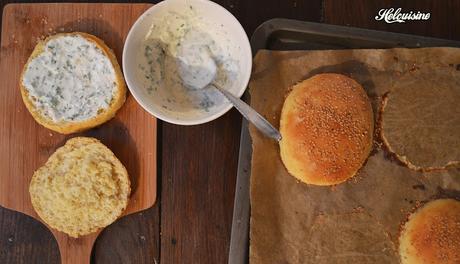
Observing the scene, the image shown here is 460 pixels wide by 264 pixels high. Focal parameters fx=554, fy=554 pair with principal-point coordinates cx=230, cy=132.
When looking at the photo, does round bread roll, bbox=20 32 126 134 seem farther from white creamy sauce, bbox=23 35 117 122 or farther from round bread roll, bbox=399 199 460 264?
round bread roll, bbox=399 199 460 264

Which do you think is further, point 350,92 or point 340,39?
point 340,39

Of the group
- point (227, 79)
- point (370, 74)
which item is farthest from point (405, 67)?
point (227, 79)

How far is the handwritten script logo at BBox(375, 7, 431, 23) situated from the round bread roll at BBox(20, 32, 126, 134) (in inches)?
29.7

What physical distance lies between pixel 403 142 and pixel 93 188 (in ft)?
2.71

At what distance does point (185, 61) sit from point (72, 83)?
1.02 feet

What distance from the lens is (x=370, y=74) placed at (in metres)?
1.46

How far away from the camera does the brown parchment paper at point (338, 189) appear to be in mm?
1422

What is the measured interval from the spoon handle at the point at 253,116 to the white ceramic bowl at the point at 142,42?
0.09ft

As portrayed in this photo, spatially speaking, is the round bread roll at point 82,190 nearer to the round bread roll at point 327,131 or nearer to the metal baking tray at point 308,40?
the metal baking tray at point 308,40

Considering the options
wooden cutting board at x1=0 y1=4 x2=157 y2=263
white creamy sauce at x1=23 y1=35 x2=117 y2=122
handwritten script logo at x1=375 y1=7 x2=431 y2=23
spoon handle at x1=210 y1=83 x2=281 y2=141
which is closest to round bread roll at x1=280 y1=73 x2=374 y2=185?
spoon handle at x1=210 y1=83 x2=281 y2=141

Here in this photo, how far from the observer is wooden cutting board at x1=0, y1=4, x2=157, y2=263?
1.50 meters

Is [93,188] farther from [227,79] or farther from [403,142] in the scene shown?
[403,142]

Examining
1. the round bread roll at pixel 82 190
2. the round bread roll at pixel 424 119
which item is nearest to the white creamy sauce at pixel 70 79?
the round bread roll at pixel 82 190

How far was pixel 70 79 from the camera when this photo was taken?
1483mm
